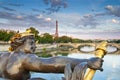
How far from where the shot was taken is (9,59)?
206 cm

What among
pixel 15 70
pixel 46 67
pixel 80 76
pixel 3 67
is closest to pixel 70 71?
pixel 80 76

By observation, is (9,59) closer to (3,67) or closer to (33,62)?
(3,67)

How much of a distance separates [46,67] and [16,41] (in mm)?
506

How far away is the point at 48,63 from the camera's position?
1812 mm

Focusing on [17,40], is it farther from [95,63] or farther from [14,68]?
[95,63]

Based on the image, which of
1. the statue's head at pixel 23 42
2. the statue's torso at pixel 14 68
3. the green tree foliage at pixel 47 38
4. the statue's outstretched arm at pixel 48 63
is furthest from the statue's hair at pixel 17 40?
the green tree foliage at pixel 47 38

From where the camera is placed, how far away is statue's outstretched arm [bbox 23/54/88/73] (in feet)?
5.68

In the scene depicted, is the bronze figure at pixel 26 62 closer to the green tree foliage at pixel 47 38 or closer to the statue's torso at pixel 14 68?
the statue's torso at pixel 14 68

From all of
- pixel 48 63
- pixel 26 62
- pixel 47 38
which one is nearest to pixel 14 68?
pixel 26 62

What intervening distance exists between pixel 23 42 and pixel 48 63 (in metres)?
0.49

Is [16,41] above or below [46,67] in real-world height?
above

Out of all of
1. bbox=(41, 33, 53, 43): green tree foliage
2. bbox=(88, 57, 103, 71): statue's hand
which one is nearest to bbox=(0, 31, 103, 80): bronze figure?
bbox=(88, 57, 103, 71): statue's hand

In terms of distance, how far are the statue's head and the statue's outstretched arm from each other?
0.27m

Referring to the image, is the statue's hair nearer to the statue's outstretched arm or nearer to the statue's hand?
the statue's outstretched arm
